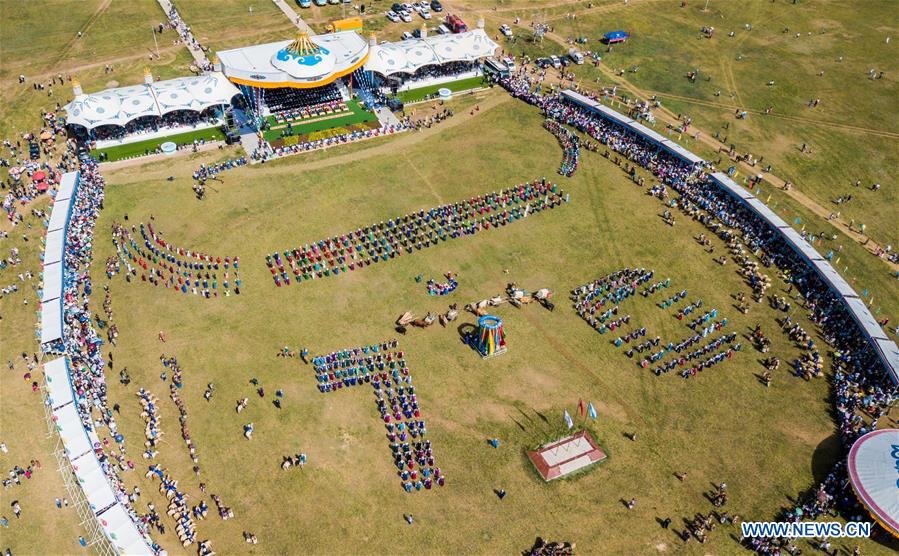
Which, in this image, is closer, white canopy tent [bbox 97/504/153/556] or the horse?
white canopy tent [bbox 97/504/153/556]

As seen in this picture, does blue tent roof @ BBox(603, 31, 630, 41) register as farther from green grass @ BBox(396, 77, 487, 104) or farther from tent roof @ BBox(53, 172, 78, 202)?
tent roof @ BBox(53, 172, 78, 202)

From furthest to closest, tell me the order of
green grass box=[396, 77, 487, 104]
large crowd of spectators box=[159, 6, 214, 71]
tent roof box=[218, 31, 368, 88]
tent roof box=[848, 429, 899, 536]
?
large crowd of spectators box=[159, 6, 214, 71], green grass box=[396, 77, 487, 104], tent roof box=[218, 31, 368, 88], tent roof box=[848, 429, 899, 536]

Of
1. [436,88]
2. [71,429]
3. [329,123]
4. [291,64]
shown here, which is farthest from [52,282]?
[436,88]

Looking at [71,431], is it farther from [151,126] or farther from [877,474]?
[877,474]

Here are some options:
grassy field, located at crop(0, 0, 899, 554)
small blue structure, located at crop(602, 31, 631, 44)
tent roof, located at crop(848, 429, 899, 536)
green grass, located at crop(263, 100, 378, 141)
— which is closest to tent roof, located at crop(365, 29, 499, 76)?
green grass, located at crop(263, 100, 378, 141)

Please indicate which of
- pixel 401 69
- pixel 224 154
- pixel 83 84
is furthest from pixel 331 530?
pixel 83 84

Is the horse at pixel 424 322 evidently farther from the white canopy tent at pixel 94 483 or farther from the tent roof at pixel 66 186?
the tent roof at pixel 66 186
